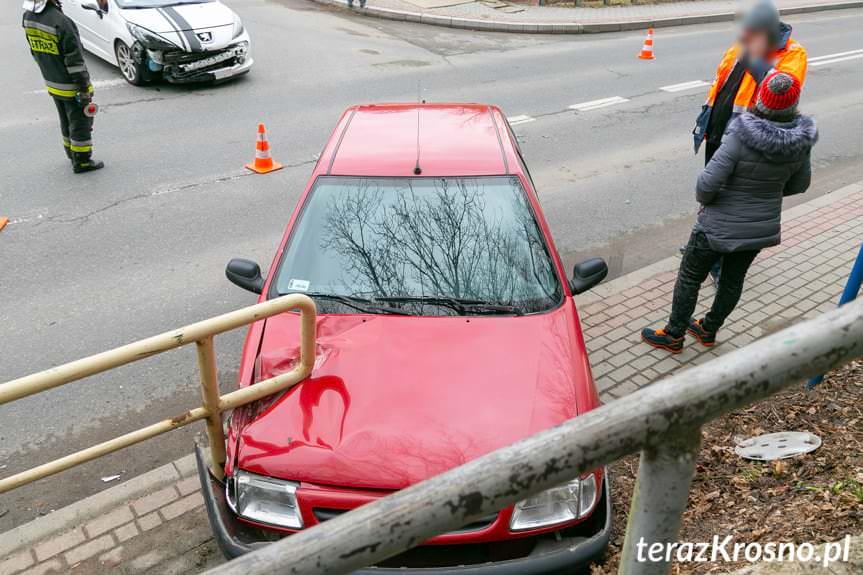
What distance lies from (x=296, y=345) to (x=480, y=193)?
1513mm

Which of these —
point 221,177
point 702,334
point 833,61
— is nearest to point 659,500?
point 702,334

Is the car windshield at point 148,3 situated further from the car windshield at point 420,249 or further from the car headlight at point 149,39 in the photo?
Answer: the car windshield at point 420,249

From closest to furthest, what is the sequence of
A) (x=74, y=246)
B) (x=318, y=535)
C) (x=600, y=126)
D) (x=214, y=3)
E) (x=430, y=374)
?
(x=318, y=535), (x=430, y=374), (x=74, y=246), (x=600, y=126), (x=214, y=3)

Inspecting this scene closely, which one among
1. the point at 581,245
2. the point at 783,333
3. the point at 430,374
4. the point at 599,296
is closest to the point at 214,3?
the point at 581,245

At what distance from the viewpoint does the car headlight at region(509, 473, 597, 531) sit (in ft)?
10.2

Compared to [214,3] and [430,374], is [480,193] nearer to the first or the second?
[430,374]

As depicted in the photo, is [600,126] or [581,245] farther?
[600,126]

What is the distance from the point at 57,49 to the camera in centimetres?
802

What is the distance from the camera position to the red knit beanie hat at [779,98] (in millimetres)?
4320

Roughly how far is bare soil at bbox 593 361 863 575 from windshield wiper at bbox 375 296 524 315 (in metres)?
1.06

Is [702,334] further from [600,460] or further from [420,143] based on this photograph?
[600,460]

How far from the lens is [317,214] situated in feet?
14.3

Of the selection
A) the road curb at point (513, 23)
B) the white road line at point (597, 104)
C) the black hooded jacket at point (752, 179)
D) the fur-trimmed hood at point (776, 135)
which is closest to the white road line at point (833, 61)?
the road curb at point (513, 23)

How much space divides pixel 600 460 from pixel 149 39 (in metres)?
11.5
